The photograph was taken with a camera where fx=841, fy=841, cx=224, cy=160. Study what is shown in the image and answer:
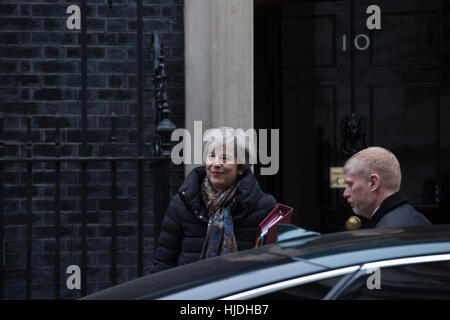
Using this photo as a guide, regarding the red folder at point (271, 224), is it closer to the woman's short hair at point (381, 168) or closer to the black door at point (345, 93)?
the woman's short hair at point (381, 168)

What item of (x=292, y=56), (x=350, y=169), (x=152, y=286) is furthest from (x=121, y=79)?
(x=152, y=286)

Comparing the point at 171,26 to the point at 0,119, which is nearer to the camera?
the point at 0,119

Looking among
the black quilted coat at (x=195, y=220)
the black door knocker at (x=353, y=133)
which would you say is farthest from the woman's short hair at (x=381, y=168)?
the black door knocker at (x=353, y=133)

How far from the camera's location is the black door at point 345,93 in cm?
684

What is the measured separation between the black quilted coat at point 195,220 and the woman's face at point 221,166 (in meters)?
0.07

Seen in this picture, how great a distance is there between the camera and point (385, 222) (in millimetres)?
3135

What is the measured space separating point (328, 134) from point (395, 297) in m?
4.91

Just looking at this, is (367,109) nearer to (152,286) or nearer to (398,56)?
(398,56)

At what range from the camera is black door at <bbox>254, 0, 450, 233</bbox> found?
22.4 feet

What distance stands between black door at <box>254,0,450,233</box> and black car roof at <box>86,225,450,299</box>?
4397 millimetres

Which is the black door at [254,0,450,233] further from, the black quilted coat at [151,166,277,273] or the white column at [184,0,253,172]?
the black quilted coat at [151,166,277,273]

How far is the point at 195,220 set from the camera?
3.89 m

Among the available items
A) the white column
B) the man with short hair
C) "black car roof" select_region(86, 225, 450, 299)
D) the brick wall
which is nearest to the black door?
the white column
